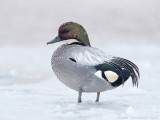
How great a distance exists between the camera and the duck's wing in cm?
588

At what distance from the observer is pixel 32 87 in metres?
8.12

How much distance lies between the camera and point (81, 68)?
19.4 feet

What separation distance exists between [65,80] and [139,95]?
58.1 inches

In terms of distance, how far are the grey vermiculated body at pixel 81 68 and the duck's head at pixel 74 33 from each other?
7 cm

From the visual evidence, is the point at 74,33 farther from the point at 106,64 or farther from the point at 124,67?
the point at 124,67

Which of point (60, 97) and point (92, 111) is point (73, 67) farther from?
point (60, 97)

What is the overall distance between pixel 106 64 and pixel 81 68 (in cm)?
29

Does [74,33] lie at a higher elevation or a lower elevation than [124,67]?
higher

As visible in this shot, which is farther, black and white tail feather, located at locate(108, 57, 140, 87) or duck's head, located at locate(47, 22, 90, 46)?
duck's head, located at locate(47, 22, 90, 46)

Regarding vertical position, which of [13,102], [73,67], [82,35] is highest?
[82,35]

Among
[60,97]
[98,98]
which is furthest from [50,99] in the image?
[98,98]

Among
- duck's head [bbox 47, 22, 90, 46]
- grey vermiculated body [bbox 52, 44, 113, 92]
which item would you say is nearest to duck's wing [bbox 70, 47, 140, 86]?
grey vermiculated body [bbox 52, 44, 113, 92]

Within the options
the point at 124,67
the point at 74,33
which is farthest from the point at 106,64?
the point at 74,33

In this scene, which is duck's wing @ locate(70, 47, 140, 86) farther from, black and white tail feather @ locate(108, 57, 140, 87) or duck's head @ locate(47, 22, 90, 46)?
duck's head @ locate(47, 22, 90, 46)
